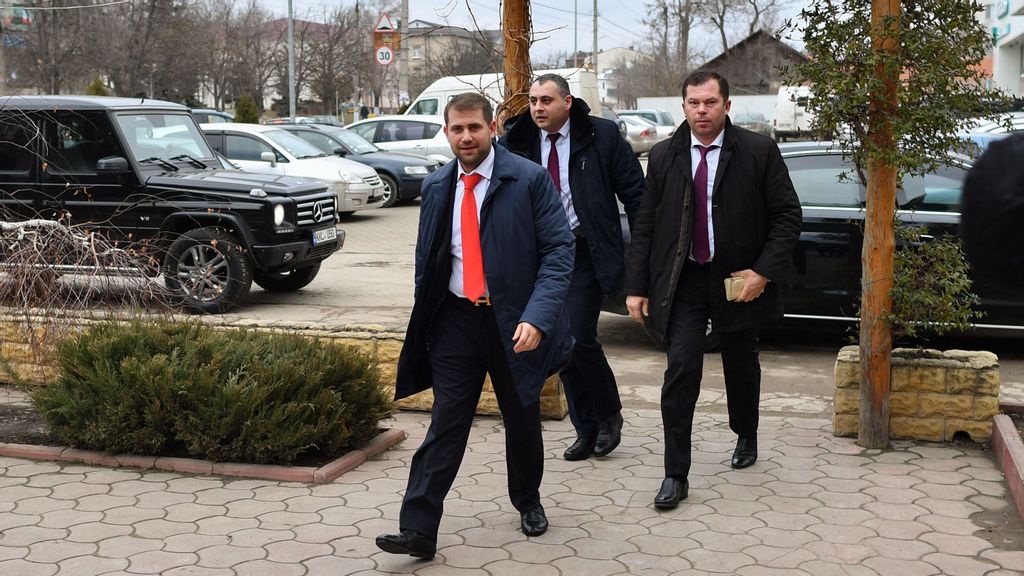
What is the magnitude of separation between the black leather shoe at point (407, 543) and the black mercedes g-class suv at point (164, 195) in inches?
240

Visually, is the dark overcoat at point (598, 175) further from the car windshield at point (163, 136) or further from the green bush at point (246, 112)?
the green bush at point (246, 112)

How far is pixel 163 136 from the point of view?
11.4m

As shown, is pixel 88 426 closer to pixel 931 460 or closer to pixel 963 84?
pixel 931 460

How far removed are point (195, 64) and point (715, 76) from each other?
44315 millimetres

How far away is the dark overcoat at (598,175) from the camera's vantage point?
5742 millimetres

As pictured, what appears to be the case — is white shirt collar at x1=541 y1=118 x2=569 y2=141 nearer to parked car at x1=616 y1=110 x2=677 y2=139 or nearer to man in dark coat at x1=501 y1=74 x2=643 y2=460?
man in dark coat at x1=501 y1=74 x2=643 y2=460

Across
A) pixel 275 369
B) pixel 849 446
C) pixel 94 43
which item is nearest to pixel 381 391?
pixel 275 369

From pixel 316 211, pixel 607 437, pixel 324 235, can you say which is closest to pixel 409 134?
pixel 324 235

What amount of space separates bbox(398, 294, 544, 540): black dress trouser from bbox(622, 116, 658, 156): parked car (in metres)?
34.3

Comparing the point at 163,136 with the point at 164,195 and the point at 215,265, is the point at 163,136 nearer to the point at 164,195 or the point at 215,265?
the point at 164,195

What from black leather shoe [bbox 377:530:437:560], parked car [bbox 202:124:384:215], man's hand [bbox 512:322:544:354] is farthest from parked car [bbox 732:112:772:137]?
black leather shoe [bbox 377:530:437:560]

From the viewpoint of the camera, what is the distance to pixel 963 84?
578cm

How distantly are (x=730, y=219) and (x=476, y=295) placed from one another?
4.47 feet

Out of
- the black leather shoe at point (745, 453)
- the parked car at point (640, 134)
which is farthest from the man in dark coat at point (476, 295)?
the parked car at point (640, 134)
